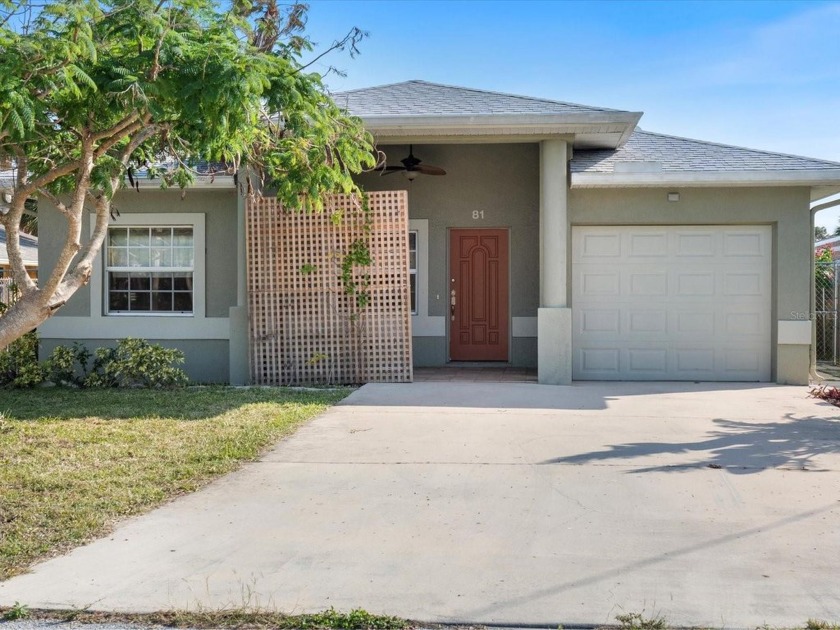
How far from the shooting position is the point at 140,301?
13070 mm

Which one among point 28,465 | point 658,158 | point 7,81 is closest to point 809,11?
point 658,158

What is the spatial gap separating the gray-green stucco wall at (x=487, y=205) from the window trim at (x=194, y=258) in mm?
3259

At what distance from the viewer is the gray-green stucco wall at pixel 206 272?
12797 mm

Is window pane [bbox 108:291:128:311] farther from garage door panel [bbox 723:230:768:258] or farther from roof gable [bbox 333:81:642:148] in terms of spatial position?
garage door panel [bbox 723:230:768:258]

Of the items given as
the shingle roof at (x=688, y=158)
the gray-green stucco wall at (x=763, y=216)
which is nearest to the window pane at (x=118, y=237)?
the gray-green stucco wall at (x=763, y=216)

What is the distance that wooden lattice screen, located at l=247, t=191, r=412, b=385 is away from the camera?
1170cm

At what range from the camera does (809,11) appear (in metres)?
12.4

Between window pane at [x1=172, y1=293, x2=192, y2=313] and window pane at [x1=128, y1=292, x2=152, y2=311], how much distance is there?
A: 1.41 ft

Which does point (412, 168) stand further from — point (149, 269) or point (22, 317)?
point (22, 317)

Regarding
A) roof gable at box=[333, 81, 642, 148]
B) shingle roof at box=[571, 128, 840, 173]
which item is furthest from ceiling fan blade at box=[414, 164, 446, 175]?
shingle roof at box=[571, 128, 840, 173]

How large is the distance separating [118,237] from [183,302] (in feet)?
4.88

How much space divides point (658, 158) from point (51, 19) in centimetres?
891

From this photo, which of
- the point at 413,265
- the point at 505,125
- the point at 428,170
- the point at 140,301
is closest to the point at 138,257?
the point at 140,301

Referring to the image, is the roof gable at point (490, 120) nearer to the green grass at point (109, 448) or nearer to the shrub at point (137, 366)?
the green grass at point (109, 448)
